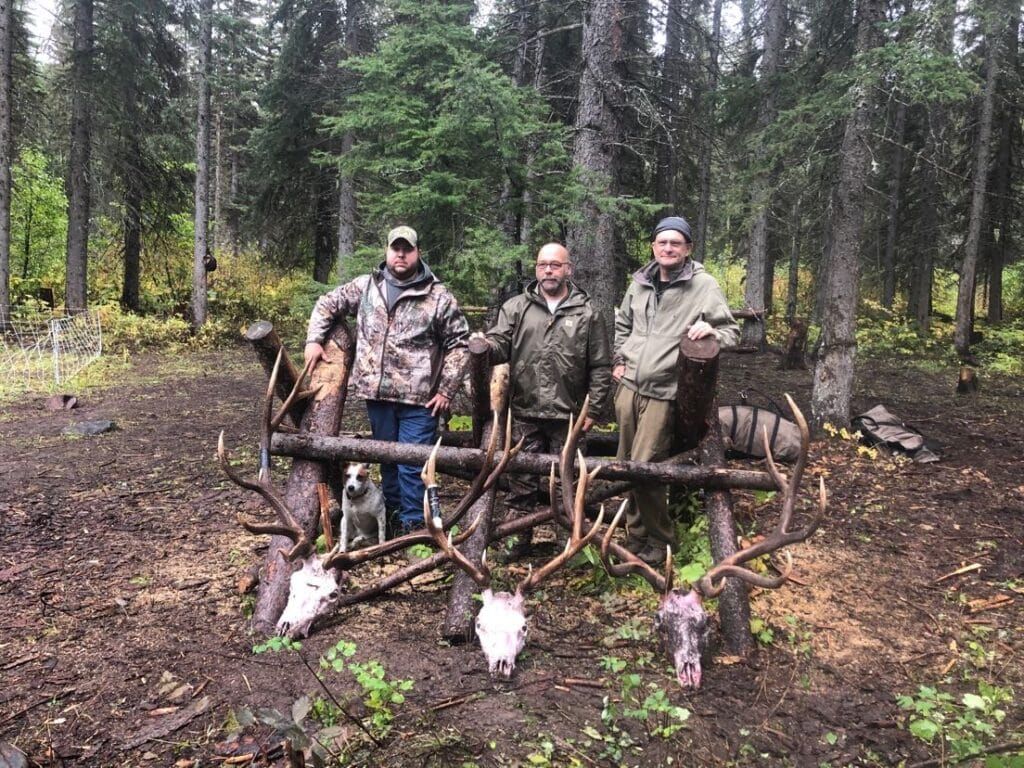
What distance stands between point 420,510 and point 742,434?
13.6 ft

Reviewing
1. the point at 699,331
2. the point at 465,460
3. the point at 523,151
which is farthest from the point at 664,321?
the point at 523,151

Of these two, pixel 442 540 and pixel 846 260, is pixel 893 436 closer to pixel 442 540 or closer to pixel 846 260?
pixel 846 260

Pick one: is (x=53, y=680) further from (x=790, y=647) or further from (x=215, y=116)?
(x=215, y=116)

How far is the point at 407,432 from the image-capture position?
207 inches

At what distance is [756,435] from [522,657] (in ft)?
15.7

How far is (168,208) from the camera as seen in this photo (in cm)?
2177

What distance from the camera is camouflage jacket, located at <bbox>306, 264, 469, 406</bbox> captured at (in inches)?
203

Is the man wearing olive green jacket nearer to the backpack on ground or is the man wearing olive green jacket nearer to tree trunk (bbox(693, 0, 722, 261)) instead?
the backpack on ground

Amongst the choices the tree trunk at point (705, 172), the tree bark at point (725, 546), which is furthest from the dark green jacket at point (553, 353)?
the tree trunk at point (705, 172)

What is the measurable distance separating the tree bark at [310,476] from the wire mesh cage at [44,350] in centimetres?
982

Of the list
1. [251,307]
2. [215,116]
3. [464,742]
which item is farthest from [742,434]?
[215,116]

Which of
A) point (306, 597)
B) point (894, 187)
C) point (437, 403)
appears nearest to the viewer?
point (306, 597)

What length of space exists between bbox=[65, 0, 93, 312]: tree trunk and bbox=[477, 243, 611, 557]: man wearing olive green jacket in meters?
18.1

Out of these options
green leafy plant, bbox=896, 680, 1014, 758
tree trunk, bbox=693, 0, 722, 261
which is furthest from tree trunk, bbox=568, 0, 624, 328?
tree trunk, bbox=693, 0, 722, 261
